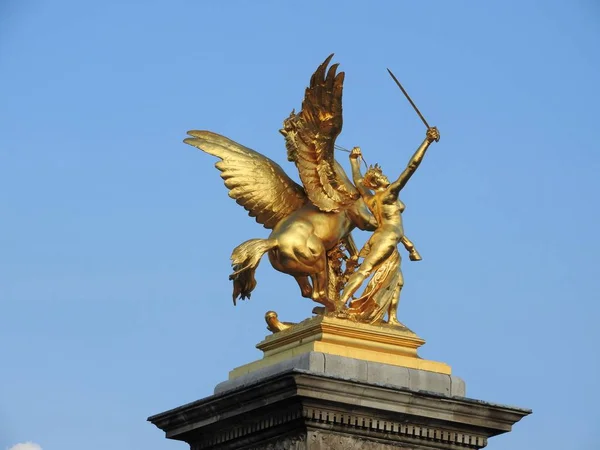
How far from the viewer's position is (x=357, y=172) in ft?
94.6

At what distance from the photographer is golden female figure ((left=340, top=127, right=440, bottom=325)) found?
28.1 metres

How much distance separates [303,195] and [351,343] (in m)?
2.86

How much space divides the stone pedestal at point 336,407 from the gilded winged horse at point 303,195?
1089 millimetres

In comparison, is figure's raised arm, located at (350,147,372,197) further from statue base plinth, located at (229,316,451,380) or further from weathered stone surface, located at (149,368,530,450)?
weathered stone surface, located at (149,368,530,450)

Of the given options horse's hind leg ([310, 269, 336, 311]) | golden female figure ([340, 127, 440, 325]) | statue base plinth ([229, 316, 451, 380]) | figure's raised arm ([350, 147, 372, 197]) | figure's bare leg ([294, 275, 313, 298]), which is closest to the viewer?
statue base plinth ([229, 316, 451, 380])

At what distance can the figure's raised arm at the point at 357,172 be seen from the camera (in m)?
28.7

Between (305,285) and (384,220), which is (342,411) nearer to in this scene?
(305,285)

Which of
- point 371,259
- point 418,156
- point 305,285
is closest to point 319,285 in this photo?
point 305,285

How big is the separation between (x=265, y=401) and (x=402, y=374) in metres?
1.98

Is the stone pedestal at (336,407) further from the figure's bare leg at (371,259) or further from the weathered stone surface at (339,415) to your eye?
the figure's bare leg at (371,259)

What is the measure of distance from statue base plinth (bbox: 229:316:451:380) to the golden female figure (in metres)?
0.45

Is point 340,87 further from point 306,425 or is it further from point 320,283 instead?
point 306,425

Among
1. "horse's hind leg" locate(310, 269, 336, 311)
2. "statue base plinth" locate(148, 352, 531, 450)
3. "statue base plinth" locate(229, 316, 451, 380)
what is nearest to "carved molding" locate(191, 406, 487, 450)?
"statue base plinth" locate(148, 352, 531, 450)

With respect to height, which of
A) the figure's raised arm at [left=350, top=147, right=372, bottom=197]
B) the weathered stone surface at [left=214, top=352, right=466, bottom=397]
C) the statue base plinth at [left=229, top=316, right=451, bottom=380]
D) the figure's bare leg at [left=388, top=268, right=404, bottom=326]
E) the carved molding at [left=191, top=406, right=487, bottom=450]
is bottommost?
the carved molding at [left=191, top=406, right=487, bottom=450]
